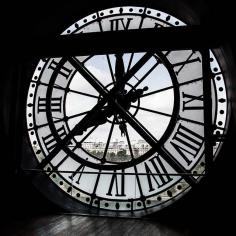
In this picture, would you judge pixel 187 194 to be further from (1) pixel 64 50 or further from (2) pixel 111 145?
(1) pixel 64 50

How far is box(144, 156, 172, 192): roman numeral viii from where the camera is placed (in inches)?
120

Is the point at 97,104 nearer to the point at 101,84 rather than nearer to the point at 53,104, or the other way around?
the point at 101,84

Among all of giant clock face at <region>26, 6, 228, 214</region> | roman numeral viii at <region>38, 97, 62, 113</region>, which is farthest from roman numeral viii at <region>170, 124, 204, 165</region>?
roman numeral viii at <region>38, 97, 62, 113</region>

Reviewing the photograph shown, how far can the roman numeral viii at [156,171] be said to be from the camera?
305 centimetres

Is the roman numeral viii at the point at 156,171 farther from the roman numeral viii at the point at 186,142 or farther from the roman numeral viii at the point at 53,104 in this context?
the roman numeral viii at the point at 53,104

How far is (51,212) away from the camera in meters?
3.12

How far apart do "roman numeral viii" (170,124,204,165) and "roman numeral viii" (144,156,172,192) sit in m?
0.25

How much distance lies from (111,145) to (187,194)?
0.99 metres

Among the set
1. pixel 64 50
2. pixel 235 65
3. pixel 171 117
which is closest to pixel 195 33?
pixel 235 65

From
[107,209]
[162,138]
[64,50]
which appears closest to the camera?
[64,50]

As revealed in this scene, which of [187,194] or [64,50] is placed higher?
[64,50]

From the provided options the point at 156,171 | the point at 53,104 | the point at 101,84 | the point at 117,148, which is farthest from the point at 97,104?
the point at 156,171

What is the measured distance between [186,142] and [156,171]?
0.47m

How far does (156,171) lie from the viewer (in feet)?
10.1
